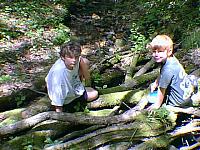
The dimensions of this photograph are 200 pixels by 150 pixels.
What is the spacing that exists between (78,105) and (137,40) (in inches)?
117

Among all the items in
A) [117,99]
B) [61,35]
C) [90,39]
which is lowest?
[117,99]

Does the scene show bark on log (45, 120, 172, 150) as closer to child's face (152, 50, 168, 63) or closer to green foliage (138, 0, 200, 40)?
child's face (152, 50, 168, 63)

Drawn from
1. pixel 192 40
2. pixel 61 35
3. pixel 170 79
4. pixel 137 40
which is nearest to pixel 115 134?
pixel 170 79

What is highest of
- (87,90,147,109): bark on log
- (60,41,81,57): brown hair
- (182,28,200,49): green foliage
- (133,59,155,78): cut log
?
(60,41,81,57): brown hair

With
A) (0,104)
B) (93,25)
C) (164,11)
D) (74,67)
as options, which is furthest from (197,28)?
(0,104)

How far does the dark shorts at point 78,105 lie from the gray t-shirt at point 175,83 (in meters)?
1.17

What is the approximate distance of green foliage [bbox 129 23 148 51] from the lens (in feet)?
24.4

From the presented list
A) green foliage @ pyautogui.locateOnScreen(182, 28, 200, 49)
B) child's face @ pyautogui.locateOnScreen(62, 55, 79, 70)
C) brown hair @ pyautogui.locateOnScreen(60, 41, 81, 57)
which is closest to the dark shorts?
child's face @ pyautogui.locateOnScreen(62, 55, 79, 70)

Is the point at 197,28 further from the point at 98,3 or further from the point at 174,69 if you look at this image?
the point at 98,3

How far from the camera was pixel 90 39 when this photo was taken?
867 centimetres

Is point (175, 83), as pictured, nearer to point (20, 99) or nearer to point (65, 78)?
point (65, 78)

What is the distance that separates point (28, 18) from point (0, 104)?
402cm

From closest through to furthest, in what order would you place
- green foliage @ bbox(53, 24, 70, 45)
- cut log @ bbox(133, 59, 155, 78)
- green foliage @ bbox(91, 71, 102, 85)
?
1. green foliage @ bbox(91, 71, 102, 85)
2. cut log @ bbox(133, 59, 155, 78)
3. green foliage @ bbox(53, 24, 70, 45)

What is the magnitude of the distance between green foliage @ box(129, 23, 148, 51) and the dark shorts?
2309 millimetres
